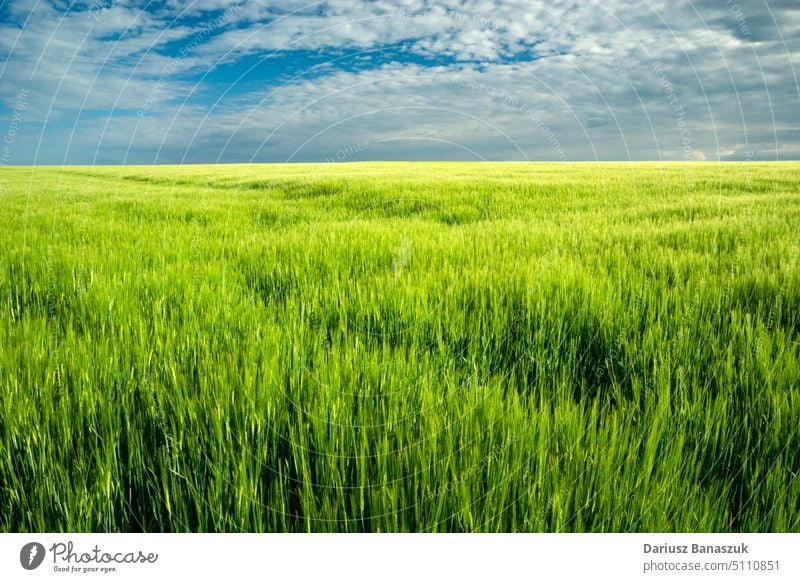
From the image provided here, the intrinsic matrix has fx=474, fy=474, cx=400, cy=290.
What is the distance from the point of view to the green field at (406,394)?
1.30m

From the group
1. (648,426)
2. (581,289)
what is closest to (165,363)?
(648,426)

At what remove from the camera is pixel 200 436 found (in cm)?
150

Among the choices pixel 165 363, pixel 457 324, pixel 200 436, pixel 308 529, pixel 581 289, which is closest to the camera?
pixel 308 529

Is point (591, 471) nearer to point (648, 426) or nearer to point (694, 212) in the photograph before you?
point (648, 426)

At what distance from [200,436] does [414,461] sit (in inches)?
27.0

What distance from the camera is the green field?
51.0 inches

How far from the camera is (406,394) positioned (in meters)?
1.64

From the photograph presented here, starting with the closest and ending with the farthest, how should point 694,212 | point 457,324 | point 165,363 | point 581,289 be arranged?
point 165,363 < point 457,324 < point 581,289 < point 694,212
